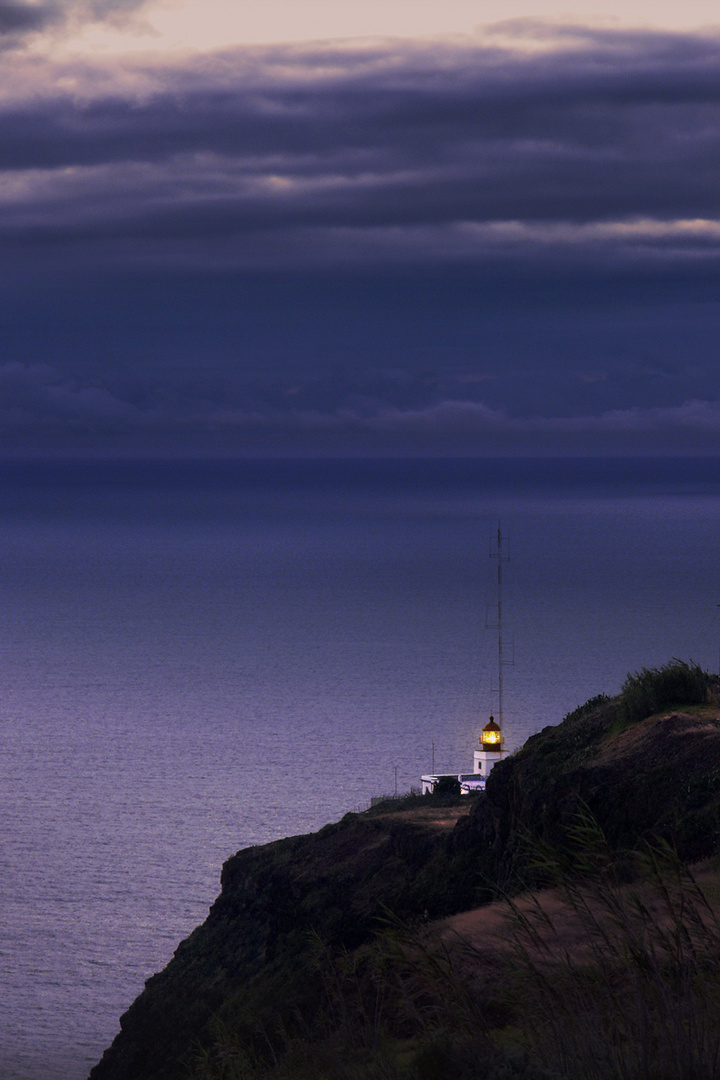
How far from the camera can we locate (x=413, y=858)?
30.8m

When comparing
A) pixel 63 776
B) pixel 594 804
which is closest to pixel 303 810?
pixel 63 776

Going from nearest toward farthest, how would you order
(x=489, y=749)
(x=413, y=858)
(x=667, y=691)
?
(x=667, y=691) < (x=413, y=858) < (x=489, y=749)

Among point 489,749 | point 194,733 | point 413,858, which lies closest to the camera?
point 413,858

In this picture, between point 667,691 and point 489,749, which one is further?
point 489,749

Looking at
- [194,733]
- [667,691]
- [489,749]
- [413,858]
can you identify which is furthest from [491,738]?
[194,733]

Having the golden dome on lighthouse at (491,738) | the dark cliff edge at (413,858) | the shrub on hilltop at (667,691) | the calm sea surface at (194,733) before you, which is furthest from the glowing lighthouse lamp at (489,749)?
the shrub on hilltop at (667,691)

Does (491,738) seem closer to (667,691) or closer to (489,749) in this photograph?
(489,749)

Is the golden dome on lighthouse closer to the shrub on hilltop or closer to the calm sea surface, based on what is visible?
the calm sea surface

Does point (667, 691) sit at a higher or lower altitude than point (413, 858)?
higher

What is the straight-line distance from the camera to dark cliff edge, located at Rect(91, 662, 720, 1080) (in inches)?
909

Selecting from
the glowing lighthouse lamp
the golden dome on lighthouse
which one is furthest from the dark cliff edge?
the golden dome on lighthouse

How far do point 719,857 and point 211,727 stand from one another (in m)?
85.9

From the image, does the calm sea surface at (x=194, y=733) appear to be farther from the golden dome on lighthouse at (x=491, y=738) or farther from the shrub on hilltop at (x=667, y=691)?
the shrub on hilltop at (x=667, y=691)

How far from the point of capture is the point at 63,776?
291 feet
